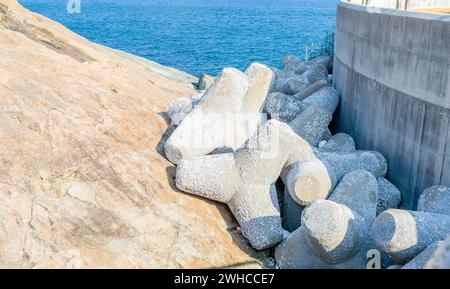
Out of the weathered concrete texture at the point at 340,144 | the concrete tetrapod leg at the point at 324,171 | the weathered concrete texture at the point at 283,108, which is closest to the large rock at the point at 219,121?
the weathered concrete texture at the point at 283,108

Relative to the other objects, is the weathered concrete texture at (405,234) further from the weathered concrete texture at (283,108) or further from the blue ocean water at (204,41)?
the blue ocean water at (204,41)

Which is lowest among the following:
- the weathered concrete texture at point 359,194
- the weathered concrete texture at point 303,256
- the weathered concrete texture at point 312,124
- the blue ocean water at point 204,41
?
the blue ocean water at point 204,41

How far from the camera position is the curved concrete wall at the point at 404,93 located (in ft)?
18.8

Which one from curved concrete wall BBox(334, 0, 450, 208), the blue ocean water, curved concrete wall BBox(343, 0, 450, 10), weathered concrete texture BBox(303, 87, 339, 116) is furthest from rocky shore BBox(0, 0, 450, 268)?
the blue ocean water

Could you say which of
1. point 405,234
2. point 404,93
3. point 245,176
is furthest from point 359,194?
point 404,93

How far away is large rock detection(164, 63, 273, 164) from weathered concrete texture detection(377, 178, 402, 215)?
209cm

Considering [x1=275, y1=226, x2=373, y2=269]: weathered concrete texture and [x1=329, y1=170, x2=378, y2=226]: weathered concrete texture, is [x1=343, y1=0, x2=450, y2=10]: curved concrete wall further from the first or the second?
[x1=275, y1=226, x2=373, y2=269]: weathered concrete texture

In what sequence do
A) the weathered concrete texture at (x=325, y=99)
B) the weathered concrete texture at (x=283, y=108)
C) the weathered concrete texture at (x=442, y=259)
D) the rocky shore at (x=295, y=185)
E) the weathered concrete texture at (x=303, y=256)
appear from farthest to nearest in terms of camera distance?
the weathered concrete texture at (x=325, y=99)
the weathered concrete texture at (x=283, y=108)
the weathered concrete texture at (x=303, y=256)
the rocky shore at (x=295, y=185)
the weathered concrete texture at (x=442, y=259)

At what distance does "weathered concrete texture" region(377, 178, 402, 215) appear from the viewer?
20.5 ft

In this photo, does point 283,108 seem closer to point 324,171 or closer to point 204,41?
point 324,171

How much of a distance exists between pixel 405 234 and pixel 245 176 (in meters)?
2.11

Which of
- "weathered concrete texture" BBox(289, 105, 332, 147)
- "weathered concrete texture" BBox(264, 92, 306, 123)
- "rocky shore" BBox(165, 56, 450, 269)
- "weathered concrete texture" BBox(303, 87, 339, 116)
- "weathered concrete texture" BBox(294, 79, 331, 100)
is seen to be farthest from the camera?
"weathered concrete texture" BBox(294, 79, 331, 100)

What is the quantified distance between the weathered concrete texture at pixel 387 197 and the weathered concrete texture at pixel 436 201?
75 cm
